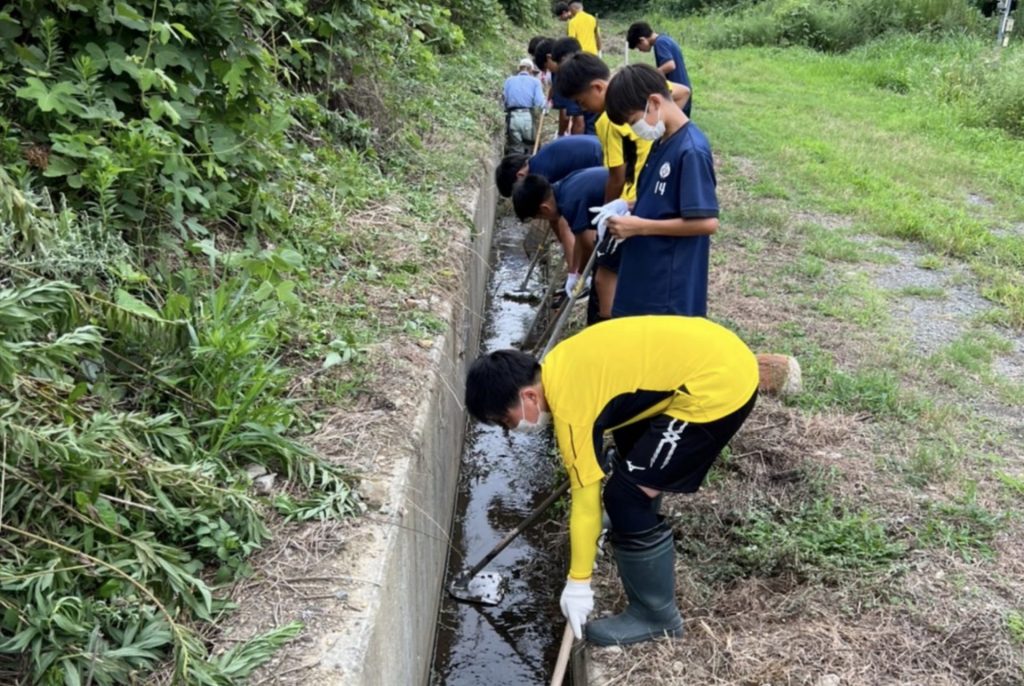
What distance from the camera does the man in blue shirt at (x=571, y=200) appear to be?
4.86 meters

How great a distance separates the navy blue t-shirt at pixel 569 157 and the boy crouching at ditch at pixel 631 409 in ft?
10.4

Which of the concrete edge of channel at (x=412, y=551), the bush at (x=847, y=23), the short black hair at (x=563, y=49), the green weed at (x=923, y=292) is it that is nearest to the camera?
the concrete edge of channel at (x=412, y=551)

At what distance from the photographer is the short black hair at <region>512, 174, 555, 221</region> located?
4.93 m

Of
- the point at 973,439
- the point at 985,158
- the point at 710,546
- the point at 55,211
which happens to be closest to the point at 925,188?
the point at 985,158

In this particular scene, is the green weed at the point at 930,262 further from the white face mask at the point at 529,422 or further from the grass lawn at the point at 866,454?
the white face mask at the point at 529,422

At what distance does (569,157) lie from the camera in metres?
5.63

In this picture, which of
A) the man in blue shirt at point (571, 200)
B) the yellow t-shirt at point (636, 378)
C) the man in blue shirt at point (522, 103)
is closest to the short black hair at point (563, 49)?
the man in blue shirt at point (522, 103)

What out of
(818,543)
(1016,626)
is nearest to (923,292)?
(818,543)

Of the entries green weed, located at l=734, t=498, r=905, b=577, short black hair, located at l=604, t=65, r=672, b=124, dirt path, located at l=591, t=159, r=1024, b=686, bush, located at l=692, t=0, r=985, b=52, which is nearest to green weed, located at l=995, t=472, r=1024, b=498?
dirt path, located at l=591, t=159, r=1024, b=686

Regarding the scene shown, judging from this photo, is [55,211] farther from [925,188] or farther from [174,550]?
[925,188]

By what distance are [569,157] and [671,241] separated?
2.46 m

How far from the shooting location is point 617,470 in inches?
111

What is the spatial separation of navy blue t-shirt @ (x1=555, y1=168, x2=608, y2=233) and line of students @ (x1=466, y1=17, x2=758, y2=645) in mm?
1320

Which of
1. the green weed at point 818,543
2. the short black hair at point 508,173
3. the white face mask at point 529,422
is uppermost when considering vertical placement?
the white face mask at point 529,422
